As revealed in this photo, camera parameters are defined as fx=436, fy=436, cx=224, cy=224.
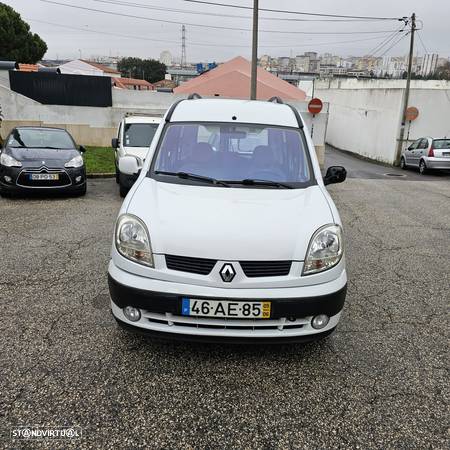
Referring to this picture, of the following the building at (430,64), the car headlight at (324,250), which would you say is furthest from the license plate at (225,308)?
the building at (430,64)

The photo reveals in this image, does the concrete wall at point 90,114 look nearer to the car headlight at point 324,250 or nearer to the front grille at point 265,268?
the car headlight at point 324,250

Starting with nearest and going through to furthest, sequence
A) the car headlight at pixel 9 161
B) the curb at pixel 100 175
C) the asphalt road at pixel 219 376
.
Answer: the asphalt road at pixel 219 376 → the car headlight at pixel 9 161 → the curb at pixel 100 175

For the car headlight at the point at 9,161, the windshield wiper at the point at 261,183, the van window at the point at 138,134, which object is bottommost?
the car headlight at the point at 9,161

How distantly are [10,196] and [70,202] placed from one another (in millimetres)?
1242

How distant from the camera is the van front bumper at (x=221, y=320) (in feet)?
9.26

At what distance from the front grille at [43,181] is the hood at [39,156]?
0.12 m

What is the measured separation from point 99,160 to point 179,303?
1156 cm

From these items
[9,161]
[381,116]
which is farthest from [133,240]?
[381,116]

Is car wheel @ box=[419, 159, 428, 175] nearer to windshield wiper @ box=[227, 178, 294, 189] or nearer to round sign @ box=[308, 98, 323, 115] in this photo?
round sign @ box=[308, 98, 323, 115]

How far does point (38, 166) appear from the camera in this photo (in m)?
8.31

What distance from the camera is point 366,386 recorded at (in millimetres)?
2977

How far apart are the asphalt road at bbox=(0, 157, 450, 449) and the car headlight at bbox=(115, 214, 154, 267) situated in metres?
0.78

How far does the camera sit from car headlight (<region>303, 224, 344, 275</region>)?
2.96 meters

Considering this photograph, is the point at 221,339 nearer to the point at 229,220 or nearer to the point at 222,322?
the point at 222,322
